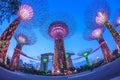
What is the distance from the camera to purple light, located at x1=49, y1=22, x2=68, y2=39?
3054 inches

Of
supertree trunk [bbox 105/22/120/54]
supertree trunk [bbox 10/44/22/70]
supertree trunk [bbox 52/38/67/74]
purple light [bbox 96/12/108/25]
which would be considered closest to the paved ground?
supertree trunk [bbox 10/44/22/70]

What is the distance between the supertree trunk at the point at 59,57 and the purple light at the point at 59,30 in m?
2.73

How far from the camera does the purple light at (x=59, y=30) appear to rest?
255ft

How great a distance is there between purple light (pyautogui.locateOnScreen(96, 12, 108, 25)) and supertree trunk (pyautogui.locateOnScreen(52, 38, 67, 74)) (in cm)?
1567

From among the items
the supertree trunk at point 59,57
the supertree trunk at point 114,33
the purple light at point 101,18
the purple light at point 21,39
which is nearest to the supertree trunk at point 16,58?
the purple light at point 21,39

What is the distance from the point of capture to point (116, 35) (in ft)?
207

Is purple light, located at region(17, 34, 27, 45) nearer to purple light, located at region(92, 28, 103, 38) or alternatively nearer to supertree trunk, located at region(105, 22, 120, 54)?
purple light, located at region(92, 28, 103, 38)

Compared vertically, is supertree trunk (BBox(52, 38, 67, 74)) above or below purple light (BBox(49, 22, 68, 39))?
below

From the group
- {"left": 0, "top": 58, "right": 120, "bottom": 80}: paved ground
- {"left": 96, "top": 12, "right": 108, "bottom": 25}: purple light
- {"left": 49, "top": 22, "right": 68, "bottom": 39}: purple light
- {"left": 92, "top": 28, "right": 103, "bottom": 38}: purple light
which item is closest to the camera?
{"left": 0, "top": 58, "right": 120, "bottom": 80}: paved ground

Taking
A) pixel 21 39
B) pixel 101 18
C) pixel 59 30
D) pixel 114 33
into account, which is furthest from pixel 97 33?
pixel 21 39

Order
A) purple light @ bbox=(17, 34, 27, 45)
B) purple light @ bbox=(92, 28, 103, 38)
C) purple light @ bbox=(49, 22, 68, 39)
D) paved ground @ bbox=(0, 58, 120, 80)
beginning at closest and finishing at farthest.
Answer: paved ground @ bbox=(0, 58, 120, 80)
purple light @ bbox=(17, 34, 27, 45)
purple light @ bbox=(92, 28, 103, 38)
purple light @ bbox=(49, 22, 68, 39)

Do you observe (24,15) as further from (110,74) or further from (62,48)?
(110,74)

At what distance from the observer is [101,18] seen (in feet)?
222

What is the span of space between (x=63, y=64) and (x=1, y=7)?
179ft
